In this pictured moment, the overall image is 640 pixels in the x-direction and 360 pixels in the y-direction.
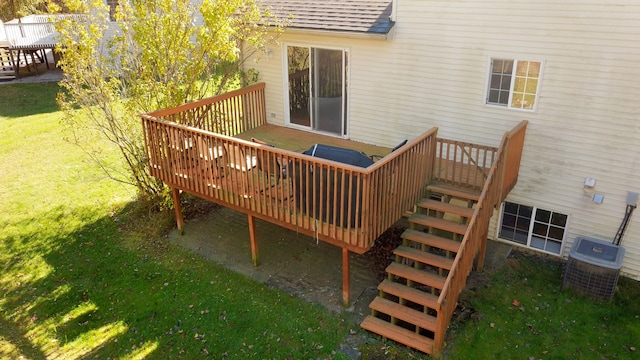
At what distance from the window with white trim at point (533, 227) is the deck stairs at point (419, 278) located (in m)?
1.52

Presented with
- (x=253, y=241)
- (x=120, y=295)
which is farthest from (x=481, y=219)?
(x=120, y=295)

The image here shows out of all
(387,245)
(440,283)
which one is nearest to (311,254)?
(387,245)

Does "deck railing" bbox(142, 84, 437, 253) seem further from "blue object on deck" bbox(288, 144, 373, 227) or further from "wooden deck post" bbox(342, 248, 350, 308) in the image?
"wooden deck post" bbox(342, 248, 350, 308)

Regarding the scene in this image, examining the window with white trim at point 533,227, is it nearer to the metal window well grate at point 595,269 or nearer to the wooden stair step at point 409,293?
the metal window well grate at point 595,269

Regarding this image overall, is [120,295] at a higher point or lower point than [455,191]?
lower

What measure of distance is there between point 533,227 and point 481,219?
2.53 m

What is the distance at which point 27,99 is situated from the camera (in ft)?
65.8

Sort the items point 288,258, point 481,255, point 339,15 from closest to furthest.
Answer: point 481,255, point 288,258, point 339,15

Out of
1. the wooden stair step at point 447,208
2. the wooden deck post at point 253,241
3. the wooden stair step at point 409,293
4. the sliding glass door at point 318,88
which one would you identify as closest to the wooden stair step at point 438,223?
the wooden stair step at point 447,208

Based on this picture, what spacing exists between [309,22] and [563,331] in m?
7.59

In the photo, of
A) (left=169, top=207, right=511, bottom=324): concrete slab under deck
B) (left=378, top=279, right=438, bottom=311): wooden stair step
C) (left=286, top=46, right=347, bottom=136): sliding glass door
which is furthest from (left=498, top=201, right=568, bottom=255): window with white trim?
(left=286, top=46, right=347, bottom=136): sliding glass door

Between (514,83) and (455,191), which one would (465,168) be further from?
(514,83)

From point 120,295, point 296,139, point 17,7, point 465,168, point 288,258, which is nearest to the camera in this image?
point 120,295

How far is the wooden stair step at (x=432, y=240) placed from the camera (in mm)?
7684
